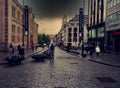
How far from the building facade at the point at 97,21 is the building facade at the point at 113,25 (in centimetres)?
331

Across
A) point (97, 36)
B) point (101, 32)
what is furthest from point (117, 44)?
point (97, 36)

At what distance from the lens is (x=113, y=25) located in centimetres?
5166

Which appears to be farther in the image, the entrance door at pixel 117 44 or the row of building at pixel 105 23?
the row of building at pixel 105 23

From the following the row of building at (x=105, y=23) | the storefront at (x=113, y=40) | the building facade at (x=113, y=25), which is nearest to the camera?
the building facade at (x=113, y=25)

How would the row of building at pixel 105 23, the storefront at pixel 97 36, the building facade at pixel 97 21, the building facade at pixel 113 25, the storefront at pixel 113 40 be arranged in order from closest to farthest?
1. the building facade at pixel 113 25
2. the storefront at pixel 113 40
3. the row of building at pixel 105 23
4. the building facade at pixel 97 21
5. the storefront at pixel 97 36

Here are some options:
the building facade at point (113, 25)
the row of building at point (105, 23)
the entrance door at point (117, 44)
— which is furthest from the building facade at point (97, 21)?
the entrance door at point (117, 44)

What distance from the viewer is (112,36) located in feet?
174

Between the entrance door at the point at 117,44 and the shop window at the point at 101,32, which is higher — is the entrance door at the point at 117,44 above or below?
below

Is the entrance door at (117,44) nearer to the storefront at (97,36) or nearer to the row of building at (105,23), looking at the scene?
the row of building at (105,23)

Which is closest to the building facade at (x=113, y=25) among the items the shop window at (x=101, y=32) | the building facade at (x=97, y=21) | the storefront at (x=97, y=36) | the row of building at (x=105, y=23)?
the row of building at (x=105, y=23)

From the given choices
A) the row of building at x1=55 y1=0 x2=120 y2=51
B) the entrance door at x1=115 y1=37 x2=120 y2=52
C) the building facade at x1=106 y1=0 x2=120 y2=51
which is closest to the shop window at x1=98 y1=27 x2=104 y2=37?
the row of building at x1=55 y1=0 x2=120 y2=51

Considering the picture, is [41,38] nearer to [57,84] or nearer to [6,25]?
[6,25]

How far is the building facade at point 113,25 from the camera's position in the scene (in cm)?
4929

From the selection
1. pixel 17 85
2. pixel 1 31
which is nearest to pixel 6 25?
pixel 1 31
